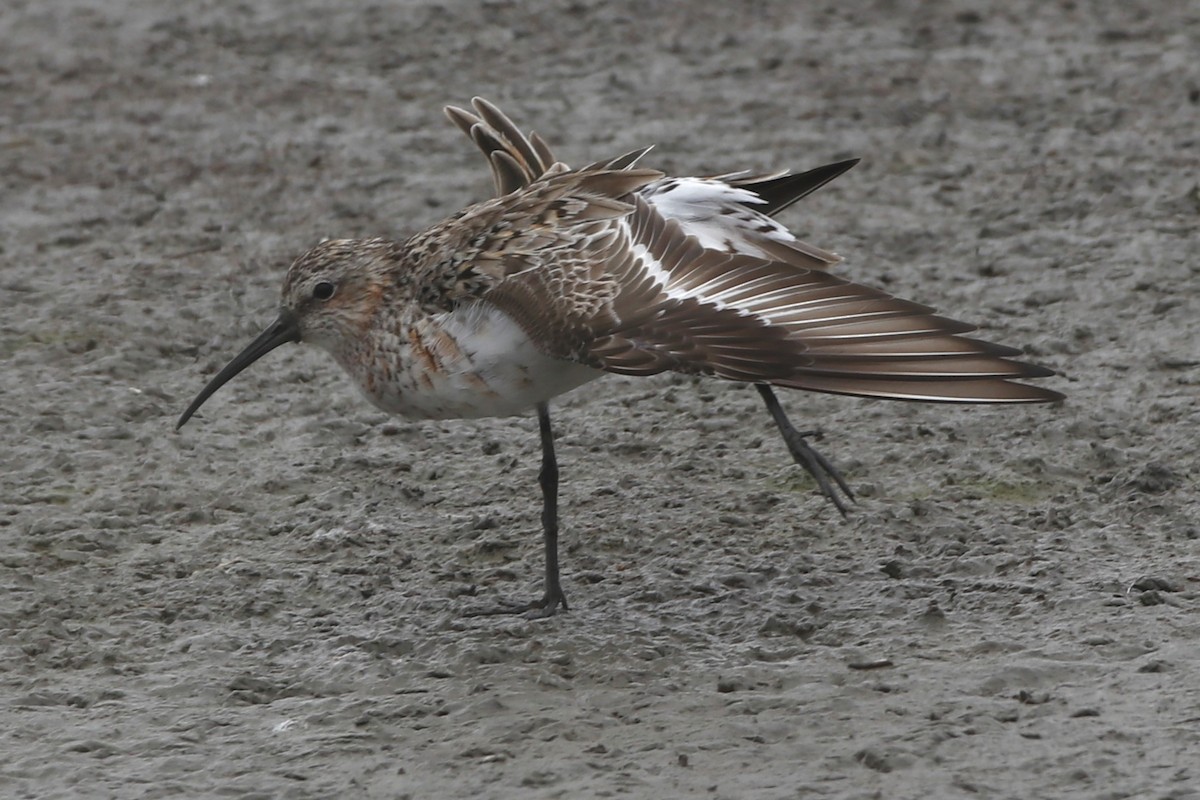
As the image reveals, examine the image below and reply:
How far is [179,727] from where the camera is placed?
21.5 ft

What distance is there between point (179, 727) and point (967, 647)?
271 centimetres

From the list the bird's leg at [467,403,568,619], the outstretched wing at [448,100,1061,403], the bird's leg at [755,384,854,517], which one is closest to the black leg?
the bird's leg at [467,403,568,619]

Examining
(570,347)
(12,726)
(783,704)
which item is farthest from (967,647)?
(12,726)

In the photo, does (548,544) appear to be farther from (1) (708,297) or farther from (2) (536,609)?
(1) (708,297)

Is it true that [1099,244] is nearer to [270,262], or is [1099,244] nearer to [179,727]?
[270,262]

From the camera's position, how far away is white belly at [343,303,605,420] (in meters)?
6.84

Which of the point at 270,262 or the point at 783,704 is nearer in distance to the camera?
the point at 783,704

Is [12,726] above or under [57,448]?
under

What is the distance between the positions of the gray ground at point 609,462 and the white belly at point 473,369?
84 centimetres

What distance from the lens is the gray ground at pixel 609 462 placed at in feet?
20.6

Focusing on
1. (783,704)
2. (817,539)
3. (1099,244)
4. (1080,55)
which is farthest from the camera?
(1080,55)

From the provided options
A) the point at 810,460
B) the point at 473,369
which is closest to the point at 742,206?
the point at 810,460

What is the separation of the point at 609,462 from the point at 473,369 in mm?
1856

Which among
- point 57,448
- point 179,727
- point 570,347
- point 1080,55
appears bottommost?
point 179,727
